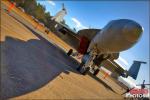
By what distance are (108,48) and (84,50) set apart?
602cm

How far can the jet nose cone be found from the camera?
12203 mm

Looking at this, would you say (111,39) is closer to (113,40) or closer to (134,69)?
(113,40)

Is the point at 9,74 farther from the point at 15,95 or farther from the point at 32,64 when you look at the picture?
the point at 32,64

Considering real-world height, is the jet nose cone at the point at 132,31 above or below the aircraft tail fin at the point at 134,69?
above

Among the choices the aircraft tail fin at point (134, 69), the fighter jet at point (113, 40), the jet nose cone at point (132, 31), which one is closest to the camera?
the jet nose cone at point (132, 31)

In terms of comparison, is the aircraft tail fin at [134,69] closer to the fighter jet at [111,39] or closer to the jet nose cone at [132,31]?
the fighter jet at [111,39]

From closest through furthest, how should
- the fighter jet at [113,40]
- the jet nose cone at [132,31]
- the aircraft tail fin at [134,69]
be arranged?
the jet nose cone at [132,31], the fighter jet at [113,40], the aircraft tail fin at [134,69]

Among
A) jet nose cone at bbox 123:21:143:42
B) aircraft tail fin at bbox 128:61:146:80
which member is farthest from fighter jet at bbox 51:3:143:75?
aircraft tail fin at bbox 128:61:146:80

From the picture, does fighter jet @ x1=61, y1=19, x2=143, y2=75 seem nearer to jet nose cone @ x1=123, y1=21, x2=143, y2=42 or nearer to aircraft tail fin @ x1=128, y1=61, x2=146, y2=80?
jet nose cone @ x1=123, y1=21, x2=143, y2=42

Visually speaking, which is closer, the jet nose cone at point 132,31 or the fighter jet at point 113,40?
the jet nose cone at point 132,31

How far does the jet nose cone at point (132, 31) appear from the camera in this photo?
12.2m

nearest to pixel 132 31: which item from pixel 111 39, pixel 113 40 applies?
pixel 113 40

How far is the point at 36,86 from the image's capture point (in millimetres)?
9328

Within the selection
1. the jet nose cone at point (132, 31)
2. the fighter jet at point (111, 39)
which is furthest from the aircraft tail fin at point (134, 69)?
the jet nose cone at point (132, 31)
